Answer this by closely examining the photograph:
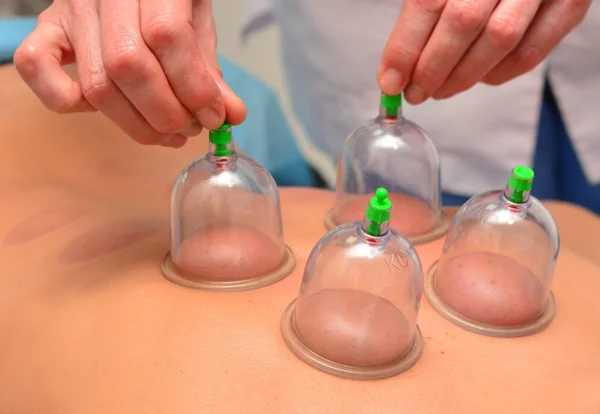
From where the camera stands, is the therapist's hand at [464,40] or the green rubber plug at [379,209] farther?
the therapist's hand at [464,40]

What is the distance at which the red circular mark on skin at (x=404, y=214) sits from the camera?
2.79 feet

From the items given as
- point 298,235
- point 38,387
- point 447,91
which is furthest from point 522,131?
point 38,387

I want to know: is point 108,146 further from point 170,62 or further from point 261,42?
point 261,42

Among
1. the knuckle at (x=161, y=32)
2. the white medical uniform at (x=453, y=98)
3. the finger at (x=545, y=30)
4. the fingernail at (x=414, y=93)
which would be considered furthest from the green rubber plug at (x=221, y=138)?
the white medical uniform at (x=453, y=98)

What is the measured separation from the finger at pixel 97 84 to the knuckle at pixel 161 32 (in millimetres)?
66

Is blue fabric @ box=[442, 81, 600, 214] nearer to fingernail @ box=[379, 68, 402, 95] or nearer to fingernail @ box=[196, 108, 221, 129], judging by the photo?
fingernail @ box=[379, 68, 402, 95]

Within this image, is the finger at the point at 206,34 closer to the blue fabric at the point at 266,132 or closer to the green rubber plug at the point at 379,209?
the green rubber plug at the point at 379,209

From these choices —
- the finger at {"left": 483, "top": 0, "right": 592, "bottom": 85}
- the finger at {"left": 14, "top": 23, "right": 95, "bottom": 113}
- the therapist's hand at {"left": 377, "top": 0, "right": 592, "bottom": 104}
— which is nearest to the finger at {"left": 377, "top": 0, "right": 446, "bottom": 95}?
the therapist's hand at {"left": 377, "top": 0, "right": 592, "bottom": 104}

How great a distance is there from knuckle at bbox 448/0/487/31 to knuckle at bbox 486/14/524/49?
0.06 ft

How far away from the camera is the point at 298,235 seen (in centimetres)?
86

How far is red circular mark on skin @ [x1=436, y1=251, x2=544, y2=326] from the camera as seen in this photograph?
69 centimetres

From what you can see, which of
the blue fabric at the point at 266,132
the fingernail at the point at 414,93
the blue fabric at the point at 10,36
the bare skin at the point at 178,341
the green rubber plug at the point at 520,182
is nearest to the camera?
the bare skin at the point at 178,341

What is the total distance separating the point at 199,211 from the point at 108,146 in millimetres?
367

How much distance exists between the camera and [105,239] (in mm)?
827
